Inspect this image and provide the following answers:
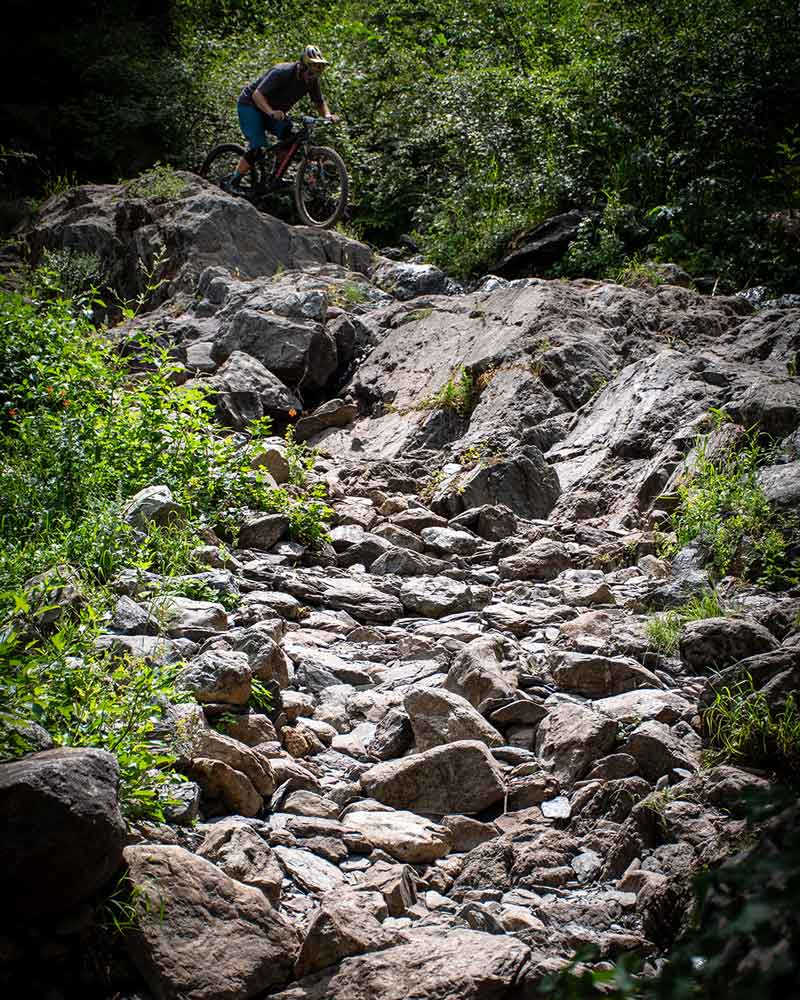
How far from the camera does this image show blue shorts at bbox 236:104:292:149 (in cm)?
1153

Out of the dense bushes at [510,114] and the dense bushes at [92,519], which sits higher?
the dense bushes at [510,114]

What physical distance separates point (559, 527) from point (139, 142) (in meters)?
12.2

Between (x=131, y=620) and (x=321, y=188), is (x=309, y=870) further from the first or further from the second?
(x=321, y=188)

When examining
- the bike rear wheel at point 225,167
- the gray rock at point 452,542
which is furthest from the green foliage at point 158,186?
the gray rock at point 452,542

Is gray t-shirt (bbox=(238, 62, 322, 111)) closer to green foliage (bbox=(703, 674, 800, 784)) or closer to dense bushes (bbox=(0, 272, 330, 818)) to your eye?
dense bushes (bbox=(0, 272, 330, 818))

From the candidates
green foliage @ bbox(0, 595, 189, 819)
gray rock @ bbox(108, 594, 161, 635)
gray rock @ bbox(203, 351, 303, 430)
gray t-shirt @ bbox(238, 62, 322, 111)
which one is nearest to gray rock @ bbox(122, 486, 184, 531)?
gray rock @ bbox(108, 594, 161, 635)

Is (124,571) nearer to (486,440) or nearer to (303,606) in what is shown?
(303,606)

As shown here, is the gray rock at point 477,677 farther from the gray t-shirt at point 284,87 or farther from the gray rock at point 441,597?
the gray t-shirt at point 284,87

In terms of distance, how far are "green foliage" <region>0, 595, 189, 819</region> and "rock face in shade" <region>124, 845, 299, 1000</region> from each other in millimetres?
230

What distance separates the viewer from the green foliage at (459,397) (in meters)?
7.85

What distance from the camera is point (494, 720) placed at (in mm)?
3748

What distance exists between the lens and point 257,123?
11.6 m

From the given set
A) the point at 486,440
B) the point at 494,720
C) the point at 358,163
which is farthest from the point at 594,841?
the point at 358,163

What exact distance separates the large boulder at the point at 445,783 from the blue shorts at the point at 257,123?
1016 cm
